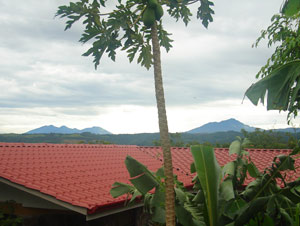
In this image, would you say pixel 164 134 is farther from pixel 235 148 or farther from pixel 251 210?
pixel 235 148

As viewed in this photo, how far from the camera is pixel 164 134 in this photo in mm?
3588

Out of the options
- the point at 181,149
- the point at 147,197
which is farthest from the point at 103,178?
the point at 181,149

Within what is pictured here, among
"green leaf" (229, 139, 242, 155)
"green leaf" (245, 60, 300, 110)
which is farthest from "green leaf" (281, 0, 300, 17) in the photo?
"green leaf" (229, 139, 242, 155)

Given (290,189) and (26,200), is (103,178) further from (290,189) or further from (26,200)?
(290,189)

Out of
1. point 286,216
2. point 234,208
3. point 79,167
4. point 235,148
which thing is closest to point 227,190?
point 234,208

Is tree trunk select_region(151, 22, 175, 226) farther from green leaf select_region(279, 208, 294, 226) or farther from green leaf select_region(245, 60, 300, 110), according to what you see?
green leaf select_region(279, 208, 294, 226)

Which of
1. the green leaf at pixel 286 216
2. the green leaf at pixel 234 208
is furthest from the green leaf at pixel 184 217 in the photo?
the green leaf at pixel 286 216

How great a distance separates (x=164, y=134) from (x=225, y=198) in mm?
1384

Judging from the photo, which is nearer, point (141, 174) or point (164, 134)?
point (164, 134)

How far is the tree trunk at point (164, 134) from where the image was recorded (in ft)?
11.5

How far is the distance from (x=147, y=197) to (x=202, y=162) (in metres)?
1.18

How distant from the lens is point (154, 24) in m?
3.85

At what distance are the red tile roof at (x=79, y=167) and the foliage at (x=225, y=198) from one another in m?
1.23

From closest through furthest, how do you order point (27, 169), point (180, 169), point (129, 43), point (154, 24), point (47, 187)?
point (154, 24), point (129, 43), point (47, 187), point (27, 169), point (180, 169)
